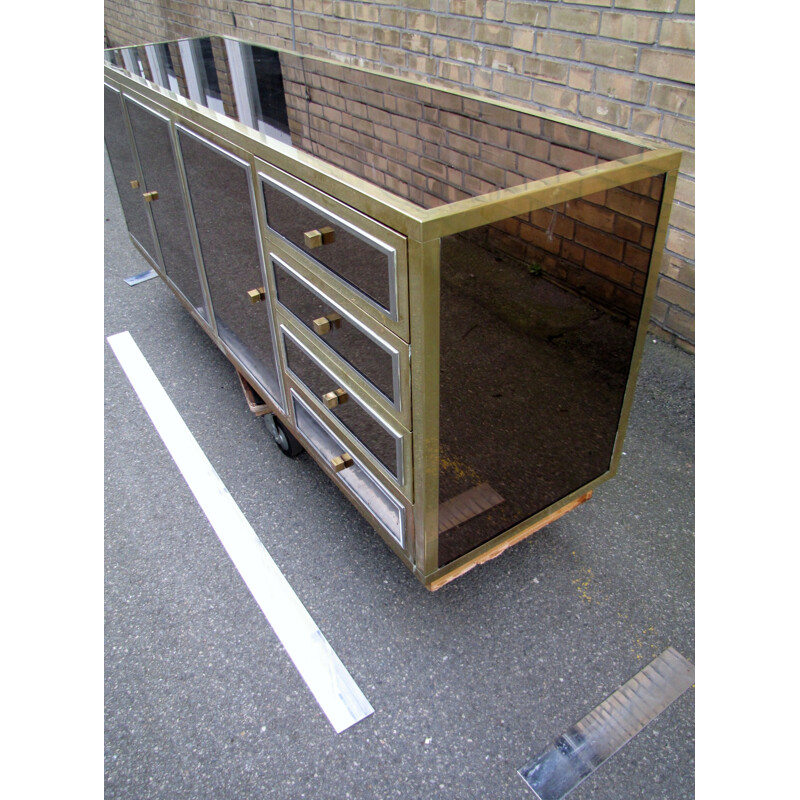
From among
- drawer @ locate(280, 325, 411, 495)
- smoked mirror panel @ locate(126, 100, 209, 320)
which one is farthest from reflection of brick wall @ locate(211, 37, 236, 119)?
drawer @ locate(280, 325, 411, 495)

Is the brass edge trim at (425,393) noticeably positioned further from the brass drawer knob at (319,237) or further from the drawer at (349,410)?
the brass drawer knob at (319,237)

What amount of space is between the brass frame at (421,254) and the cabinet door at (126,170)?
107 cm

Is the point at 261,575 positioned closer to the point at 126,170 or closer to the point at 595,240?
the point at 595,240

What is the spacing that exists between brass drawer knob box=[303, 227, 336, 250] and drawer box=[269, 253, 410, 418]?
0.47 ft

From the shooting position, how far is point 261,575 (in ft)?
7.04

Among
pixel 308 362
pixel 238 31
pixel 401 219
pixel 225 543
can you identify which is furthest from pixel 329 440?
pixel 238 31

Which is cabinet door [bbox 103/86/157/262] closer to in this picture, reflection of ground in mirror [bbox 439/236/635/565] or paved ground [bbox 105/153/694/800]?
paved ground [bbox 105/153/694/800]

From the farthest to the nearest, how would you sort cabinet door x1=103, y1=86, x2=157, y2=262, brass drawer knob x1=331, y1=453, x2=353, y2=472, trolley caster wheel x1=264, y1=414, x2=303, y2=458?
cabinet door x1=103, y1=86, x2=157, y2=262 < trolley caster wheel x1=264, y1=414, x2=303, y2=458 < brass drawer knob x1=331, y1=453, x2=353, y2=472

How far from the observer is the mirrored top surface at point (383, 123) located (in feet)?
5.55

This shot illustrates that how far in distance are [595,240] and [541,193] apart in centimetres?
21

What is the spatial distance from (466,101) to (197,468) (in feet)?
5.53

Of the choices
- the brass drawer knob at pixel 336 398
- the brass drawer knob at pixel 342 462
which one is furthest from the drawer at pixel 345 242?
the brass drawer knob at pixel 342 462

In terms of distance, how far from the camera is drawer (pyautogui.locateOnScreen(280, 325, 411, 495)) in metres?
1.64

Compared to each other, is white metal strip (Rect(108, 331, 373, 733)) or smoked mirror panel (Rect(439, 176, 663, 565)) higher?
smoked mirror panel (Rect(439, 176, 663, 565))
